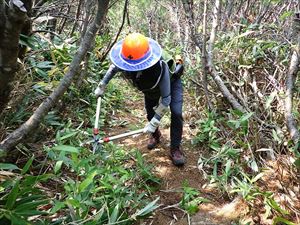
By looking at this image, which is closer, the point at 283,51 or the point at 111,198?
the point at 111,198

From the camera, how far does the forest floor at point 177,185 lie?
2.88 m

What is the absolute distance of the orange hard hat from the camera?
3.21 m

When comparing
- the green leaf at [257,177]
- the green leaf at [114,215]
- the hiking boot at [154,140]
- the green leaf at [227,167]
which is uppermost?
the green leaf at [114,215]

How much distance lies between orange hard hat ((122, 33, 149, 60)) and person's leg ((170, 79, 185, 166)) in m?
0.73

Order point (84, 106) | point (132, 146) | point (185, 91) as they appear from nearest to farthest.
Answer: point (132, 146) < point (84, 106) < point (185, 91)

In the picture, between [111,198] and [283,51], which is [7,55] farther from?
[283,51]

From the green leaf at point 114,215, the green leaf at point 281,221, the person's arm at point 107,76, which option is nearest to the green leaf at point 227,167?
the green leaf at point 281,221

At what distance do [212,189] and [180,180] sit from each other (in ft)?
1.18

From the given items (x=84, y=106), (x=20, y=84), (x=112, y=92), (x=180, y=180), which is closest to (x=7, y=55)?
(x=20, y=84)

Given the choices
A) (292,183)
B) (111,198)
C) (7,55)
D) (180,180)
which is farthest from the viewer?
(180,180)

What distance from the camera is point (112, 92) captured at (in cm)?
582

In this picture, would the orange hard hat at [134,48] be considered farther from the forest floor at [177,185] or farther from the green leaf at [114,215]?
the green leaf at [114,215]

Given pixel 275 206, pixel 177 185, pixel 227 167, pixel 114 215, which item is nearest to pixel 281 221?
pixel 275 206

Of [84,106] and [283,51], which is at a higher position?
[283,51]
